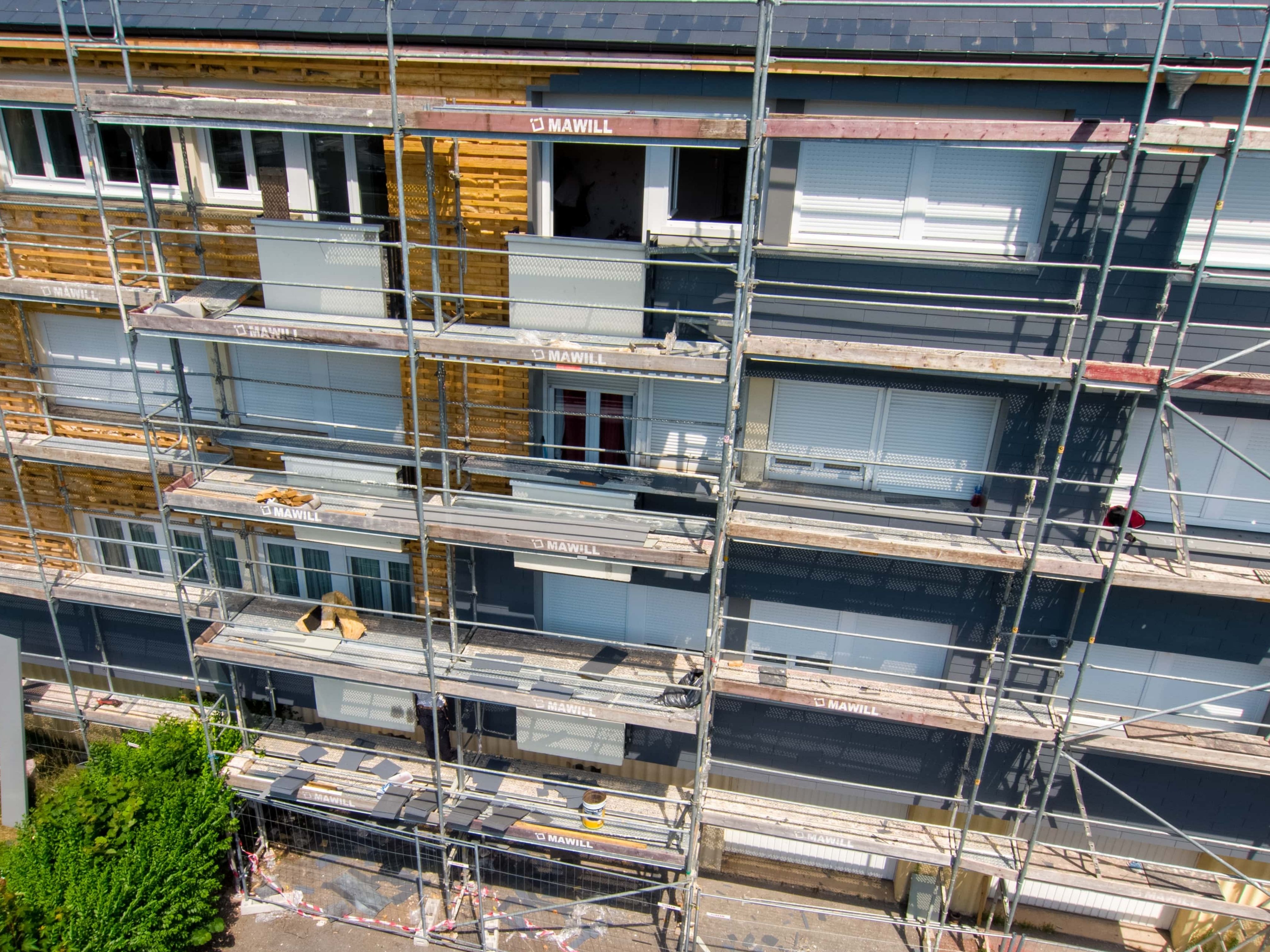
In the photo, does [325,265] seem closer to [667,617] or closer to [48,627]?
[667,617]

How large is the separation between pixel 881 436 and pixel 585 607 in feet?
14.4

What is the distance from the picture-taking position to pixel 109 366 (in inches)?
421

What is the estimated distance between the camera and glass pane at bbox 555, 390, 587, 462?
9.89 metres

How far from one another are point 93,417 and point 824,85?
33.4 feet

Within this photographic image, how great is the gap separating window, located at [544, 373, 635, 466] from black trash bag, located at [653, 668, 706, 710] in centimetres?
285

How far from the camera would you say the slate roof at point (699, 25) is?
7.40 metres

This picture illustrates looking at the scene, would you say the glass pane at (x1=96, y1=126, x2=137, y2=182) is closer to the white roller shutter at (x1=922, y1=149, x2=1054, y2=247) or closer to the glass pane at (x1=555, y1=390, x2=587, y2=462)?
the glass pane at (x1=555, y1=390, x2=587, y2=462)

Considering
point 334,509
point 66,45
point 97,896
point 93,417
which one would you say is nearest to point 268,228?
point 66,45

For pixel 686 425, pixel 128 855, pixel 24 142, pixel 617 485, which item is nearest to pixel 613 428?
pixel 617 485

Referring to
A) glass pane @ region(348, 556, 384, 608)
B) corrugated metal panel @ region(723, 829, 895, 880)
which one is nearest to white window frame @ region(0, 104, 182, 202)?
glass pane @ region(348, 556, 384, 608)

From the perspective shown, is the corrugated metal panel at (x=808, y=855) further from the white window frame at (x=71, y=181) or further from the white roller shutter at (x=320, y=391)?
the white window frame at (x=71, y=181)

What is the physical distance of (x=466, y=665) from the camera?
1006 cm

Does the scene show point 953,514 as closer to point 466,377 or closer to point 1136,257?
point 1136,257

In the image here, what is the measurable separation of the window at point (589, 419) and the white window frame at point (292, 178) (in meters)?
3.08
